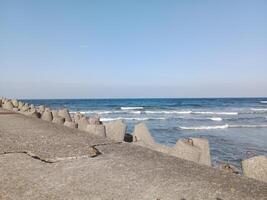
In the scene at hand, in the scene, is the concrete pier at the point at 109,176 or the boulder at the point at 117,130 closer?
the concrete pier at the point at 109,176

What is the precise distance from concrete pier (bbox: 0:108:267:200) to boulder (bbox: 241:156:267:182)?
0.37m

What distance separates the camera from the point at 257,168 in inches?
121

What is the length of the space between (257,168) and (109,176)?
1.29m

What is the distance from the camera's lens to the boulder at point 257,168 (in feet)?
9.90

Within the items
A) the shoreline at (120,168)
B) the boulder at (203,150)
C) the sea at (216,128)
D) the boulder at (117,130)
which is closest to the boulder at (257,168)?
the shoreline at (120,168)

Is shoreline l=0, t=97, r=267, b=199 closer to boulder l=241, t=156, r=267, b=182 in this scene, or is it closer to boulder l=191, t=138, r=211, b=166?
boulder l=191, t=138, r=211, b=166

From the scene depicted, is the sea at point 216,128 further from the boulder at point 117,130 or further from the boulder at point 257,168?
the boulder at point 257,168

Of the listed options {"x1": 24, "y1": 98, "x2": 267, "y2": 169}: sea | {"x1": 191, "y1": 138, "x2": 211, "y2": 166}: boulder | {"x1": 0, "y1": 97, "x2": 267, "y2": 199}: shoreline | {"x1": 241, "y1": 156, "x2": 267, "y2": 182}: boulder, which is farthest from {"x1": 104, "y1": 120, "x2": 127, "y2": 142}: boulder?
{"x1": 241, "y1": 156, "x2": 267, "y2": 182}: boulder

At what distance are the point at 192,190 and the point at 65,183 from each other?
90 cm

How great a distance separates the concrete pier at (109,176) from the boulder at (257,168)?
372mm

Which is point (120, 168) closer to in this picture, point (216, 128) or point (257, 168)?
point (257, 168)

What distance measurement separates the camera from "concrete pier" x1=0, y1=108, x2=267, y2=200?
7.59ft

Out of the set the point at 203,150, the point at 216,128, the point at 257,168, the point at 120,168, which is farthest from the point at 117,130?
the point at 216,128

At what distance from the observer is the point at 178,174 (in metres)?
2.77
